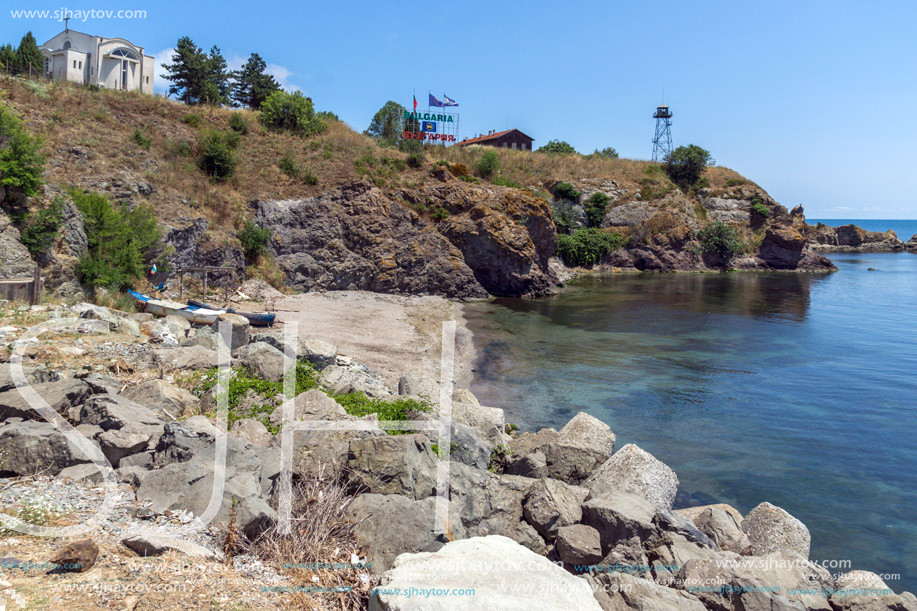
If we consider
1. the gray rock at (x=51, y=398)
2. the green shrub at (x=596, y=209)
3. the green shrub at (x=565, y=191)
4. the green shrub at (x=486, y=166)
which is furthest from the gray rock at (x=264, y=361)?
the green shrub at (x=596, y=209)

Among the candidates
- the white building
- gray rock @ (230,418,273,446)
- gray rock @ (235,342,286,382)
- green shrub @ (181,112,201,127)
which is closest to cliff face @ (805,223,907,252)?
green shrub @ (181,112,201,127)

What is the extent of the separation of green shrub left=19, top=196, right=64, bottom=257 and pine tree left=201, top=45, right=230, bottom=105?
27789mm

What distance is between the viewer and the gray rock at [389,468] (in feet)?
22.4

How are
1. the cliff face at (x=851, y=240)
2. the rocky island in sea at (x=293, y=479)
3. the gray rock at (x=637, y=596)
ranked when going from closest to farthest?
the rocky island in sea at (x=293, y=479) → the gray rock at (x=637, y=596) → the cliff face at (x=851, y=240)

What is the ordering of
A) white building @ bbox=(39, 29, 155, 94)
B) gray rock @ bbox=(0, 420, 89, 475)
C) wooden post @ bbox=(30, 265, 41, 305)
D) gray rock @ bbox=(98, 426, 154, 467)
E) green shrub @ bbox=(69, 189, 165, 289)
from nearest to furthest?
gray rock @ bbox=(0, 420, 89, 475)
gray rock @ bbox=(98, 426, 154, 467)
wooden post @ bbox=(30, 265, 41, 305)
green shrub @ bbox=(69, 189, 165, 289)
white building @ bbox=(39, 29, 155, 94)

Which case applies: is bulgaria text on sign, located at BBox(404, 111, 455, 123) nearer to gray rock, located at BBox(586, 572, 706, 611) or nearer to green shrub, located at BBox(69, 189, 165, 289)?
green shrub, located at BBox(69, 189, 165, 289)

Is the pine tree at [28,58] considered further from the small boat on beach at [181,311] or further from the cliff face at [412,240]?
the small boat on beach at [181,311]

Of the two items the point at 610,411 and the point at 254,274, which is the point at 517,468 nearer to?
the point at 610,411

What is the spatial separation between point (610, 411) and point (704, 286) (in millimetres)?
34780


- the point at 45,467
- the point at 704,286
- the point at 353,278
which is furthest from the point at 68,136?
the point at 704,286

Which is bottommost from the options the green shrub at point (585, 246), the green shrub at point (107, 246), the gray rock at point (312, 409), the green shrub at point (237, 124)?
the gray rock at point (312, 409)

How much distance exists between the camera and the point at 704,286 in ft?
152

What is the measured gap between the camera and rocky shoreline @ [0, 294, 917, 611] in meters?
4.82

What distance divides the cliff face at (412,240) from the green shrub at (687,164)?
3510cm
